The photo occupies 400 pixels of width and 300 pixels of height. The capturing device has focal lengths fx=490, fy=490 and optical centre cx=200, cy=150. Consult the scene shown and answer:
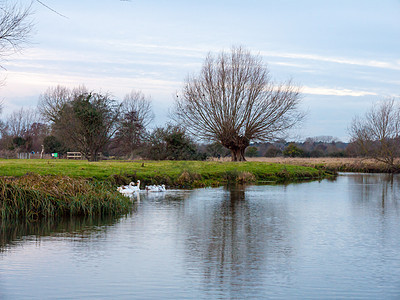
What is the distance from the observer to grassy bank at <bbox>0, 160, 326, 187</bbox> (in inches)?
786

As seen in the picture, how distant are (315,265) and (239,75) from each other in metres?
32.6

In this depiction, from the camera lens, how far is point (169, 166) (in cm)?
2634

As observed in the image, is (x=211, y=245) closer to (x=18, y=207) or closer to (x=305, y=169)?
(x=18, y=207)

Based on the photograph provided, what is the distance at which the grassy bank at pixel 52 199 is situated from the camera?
12.5 metres

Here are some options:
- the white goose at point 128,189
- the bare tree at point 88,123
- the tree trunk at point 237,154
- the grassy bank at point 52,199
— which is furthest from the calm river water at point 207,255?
the tree trunk at point 237,154

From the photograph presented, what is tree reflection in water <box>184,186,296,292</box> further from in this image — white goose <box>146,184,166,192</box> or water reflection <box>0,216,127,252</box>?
white goose <box>146,184,166,192</box>

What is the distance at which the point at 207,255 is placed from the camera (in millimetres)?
9062

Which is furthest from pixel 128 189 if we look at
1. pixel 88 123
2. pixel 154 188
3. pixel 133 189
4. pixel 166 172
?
pixel 88 123

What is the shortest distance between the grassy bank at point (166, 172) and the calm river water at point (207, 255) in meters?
5.87

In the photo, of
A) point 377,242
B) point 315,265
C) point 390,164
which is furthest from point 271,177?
point 315,265

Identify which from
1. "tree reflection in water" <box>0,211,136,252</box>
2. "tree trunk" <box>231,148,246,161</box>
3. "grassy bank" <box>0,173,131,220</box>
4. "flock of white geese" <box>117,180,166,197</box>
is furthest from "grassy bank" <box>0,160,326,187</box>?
"tree trunk" <box>231,148,246,161</box>

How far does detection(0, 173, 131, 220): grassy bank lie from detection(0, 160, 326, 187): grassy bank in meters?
4.71

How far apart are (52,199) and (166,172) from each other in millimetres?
11100

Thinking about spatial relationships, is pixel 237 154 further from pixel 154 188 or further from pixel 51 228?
pixel 51 228
